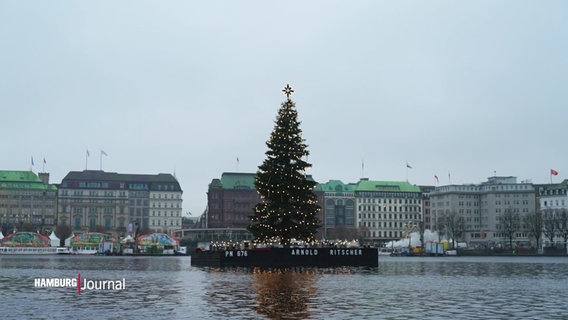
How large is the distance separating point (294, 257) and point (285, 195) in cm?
738

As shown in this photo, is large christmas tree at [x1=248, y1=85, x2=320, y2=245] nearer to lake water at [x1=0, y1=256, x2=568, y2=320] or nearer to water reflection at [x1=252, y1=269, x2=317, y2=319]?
water reflection at [x1=252, y1=269, x2=317, y2=319]

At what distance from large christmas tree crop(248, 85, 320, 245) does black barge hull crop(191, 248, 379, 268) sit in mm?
2115

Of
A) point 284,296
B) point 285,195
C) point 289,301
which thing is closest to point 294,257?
point 285,195

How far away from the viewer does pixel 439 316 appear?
36.1 metres

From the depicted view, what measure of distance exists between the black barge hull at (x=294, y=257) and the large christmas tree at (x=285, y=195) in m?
2.11

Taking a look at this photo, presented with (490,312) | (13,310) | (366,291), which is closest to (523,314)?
(490,312)

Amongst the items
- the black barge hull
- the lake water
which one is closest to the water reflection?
the lake water

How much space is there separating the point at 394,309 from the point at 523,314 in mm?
6404

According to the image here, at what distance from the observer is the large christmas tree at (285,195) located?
290 feet

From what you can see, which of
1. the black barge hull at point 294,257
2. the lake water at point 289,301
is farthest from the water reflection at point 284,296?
the black barge hull at point 294,257

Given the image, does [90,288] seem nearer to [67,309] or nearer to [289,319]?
[67,309]

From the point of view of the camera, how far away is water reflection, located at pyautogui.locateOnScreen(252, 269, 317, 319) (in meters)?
37.0

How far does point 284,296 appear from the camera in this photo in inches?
1809

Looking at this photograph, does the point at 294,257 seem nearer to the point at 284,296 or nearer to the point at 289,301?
the point at 284,296
